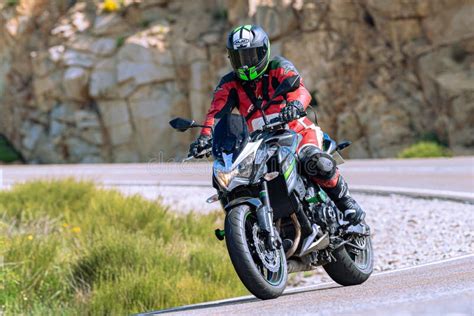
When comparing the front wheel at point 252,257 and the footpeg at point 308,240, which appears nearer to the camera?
the front wheel at point 252,257

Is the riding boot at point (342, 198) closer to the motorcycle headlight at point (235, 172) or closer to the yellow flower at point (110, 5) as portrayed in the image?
the motorcycle headlight at point (235, 172)

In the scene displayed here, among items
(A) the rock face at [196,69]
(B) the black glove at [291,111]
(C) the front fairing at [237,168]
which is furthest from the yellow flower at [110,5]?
(C) the front fairing at [237,168]

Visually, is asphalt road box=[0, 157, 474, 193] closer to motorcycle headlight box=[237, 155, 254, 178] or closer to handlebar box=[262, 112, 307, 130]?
handlebar box=[262, 112, 307, 130]

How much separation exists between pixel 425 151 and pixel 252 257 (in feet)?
69.0

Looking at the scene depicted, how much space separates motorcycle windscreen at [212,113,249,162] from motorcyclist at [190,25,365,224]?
1.25ft

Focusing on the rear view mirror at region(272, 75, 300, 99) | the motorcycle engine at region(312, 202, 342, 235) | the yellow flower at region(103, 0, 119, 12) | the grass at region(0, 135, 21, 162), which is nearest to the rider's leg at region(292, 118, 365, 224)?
the motorcycle engine at region(312, 202, 342, 235)

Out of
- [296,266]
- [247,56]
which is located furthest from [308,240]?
[247,56]

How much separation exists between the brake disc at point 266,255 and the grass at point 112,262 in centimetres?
239

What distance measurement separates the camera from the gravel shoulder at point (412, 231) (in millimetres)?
11203

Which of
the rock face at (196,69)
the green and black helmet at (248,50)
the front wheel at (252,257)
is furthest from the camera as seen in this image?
the rock face at (196,69)

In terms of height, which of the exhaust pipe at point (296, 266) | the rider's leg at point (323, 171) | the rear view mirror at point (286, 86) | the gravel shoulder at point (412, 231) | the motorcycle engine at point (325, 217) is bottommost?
the gravel shoulder at point (412, 231)

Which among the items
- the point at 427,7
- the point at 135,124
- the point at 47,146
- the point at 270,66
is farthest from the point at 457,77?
the point at 270,66

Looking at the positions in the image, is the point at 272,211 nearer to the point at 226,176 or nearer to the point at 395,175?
the point at 226,176

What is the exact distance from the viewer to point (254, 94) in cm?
787
